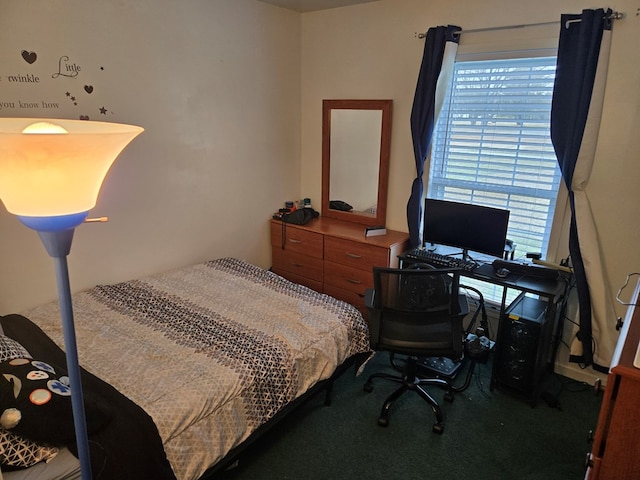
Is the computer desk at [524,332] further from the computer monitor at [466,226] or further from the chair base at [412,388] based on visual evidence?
the chair base at [412,388]

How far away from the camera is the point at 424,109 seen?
2.98 metres

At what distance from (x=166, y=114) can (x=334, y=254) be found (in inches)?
63.1

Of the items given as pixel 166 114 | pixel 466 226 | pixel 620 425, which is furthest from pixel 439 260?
pixel 166 114

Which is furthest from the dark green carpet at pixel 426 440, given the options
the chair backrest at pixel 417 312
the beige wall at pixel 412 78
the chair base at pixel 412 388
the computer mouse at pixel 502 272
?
the computer mouse at pixel 502 272

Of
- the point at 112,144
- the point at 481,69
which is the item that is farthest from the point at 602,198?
the point at 112,144

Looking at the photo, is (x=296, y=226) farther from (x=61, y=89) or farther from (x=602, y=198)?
(x=602, y=198)

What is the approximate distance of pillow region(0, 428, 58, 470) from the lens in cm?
130

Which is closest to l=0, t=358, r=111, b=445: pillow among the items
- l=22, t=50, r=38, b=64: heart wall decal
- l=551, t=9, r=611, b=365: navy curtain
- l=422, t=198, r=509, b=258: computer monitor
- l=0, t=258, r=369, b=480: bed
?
l=0, t=258, r=369, b=480: bed

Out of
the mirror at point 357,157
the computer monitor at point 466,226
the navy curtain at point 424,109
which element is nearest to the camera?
the computer monitor at point 466,226

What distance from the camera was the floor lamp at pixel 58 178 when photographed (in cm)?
76

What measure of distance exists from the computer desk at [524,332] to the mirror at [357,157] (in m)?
1.15

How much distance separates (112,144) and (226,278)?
2.14 m

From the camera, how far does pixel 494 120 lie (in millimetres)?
2852

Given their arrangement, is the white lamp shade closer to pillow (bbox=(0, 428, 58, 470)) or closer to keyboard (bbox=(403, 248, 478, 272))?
pillow (bbox=(0, 428, 58, 470))
